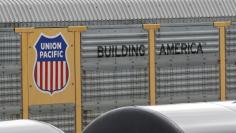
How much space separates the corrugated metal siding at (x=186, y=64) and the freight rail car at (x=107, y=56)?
1 centimetres

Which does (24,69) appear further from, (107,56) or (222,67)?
(222,67)

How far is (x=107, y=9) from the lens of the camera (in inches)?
514

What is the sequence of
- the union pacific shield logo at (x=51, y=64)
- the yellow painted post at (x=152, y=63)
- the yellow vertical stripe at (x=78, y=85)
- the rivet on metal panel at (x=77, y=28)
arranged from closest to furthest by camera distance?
1. the union pacific shield logo at (x=51, y=64)
2. the rivet on metal panel at (x=77, y=28)
3. the yellow vertical stripe at (x=78, y=85)
4. the yellow painted post at (x=152, y=63)

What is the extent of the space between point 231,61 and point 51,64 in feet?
9.86

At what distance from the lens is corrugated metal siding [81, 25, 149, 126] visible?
12898 millimetres

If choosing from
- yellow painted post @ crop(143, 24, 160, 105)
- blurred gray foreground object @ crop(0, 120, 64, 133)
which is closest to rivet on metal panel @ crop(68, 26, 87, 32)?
yellow painted post @ crop(143, 24, 160, 105)

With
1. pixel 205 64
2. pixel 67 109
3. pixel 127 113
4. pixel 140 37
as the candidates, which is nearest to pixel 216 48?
pixel 205 64

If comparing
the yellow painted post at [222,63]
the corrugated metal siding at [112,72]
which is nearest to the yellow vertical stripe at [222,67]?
the yellow painted post at [222,63]

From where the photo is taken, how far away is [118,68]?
1308 centimetres

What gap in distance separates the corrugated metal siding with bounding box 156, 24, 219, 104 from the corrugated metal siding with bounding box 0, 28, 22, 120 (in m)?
2.21

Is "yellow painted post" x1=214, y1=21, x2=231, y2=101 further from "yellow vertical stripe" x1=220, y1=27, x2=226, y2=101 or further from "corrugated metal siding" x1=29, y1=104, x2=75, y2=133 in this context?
"corrugated metal siding" x1=29, y1=104, x2=75, y2=133

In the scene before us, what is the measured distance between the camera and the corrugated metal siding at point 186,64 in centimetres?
1339

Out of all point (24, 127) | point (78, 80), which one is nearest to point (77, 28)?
point (78, 80)

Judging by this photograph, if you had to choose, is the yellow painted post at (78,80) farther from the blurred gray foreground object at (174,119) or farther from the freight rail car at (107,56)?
the blurred gray foreground object at (174,119)
